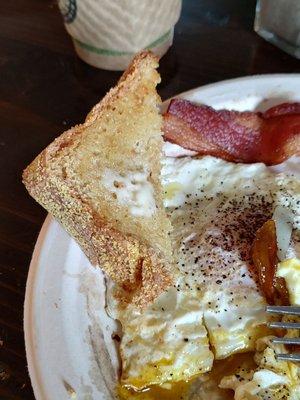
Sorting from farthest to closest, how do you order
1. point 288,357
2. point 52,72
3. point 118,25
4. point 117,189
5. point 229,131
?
1. point 52,72
2. point 118,25
3. point 229,131
4. point 117,189
5. point 288,357

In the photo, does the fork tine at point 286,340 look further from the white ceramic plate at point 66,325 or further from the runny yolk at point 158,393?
the white ceramic plate at point 66,325

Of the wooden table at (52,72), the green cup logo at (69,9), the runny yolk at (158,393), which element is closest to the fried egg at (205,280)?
the runny yolk at (158,393)

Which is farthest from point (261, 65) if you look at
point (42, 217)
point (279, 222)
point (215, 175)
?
point (42, 217)

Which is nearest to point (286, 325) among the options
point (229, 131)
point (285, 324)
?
point (285, 324)

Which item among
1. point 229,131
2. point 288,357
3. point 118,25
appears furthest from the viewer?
point 118,25

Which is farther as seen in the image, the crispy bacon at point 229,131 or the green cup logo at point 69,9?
the green cup logo at point 69,9

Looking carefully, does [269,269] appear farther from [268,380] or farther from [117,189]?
[117,189]

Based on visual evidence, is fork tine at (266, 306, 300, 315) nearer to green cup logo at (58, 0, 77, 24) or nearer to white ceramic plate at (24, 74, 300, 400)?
white ceramic plate at (24, 74, 300, 400)
